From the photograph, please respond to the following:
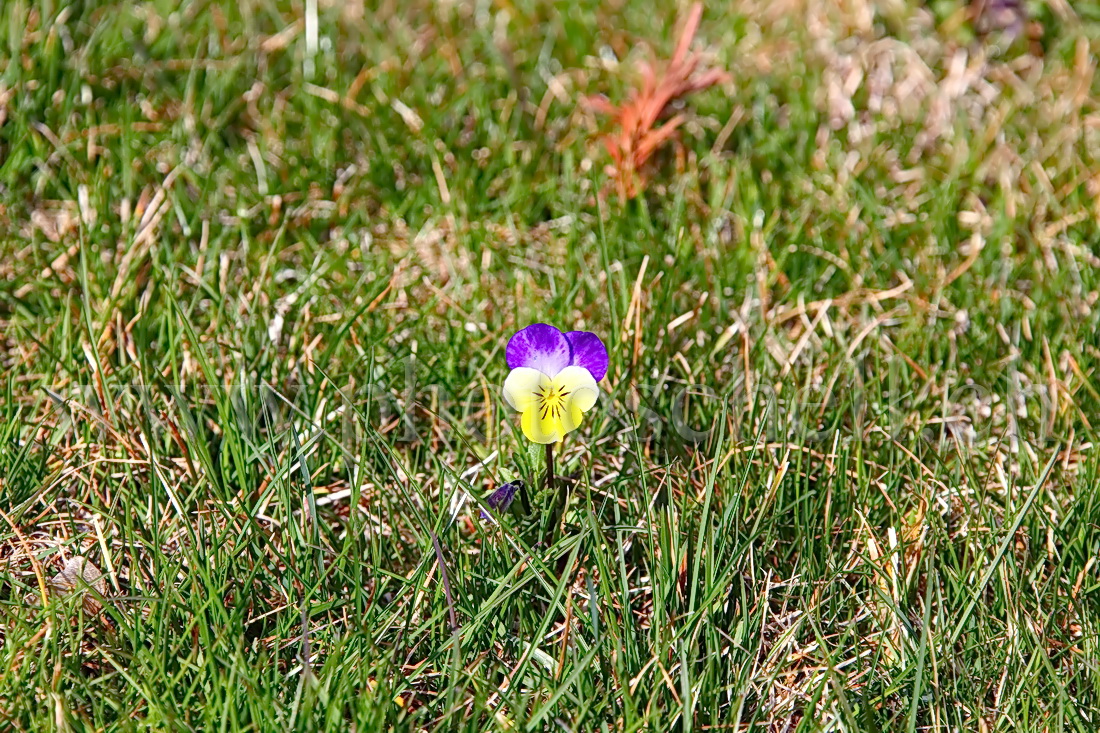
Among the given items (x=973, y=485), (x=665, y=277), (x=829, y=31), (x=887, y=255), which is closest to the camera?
(x=973, y=485)

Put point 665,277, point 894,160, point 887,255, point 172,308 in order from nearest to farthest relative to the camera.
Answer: point 172,308 → point 665,277 → point 887,255 → point 894,160

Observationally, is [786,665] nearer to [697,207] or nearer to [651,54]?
[697,207]

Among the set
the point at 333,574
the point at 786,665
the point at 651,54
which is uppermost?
the point at 651,54

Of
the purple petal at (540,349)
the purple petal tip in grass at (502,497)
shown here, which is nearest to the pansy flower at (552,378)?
the purple petal at (540,349)

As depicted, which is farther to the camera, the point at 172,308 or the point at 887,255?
the point at 887,255

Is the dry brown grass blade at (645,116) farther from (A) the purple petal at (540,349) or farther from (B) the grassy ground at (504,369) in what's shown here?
(A) the purple petal at (540,349)

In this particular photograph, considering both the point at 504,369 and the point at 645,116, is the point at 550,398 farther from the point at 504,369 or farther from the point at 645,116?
the point at 645,116

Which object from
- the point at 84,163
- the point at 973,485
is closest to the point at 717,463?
the point at 973,485
